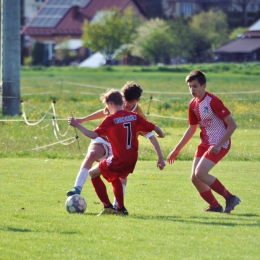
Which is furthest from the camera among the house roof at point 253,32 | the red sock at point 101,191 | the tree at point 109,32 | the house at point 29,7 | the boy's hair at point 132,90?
the house at point 29,7

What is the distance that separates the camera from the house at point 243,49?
89.9 m

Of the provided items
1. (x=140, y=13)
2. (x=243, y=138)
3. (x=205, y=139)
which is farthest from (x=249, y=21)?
(x=205, y=139)

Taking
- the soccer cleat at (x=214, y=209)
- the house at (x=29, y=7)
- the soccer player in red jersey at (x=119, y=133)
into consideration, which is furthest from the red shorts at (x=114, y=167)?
Result: the house at (x=29, y=7)

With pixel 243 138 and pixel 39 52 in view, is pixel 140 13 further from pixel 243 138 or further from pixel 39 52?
pixel 243 138

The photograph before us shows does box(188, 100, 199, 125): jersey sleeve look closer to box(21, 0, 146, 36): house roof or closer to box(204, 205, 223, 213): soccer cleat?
box(204, 205, 223, 213): soccer cleat

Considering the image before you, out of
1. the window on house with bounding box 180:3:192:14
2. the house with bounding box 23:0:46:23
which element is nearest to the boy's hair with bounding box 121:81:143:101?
the window on house with bounding box 180:3:192:14

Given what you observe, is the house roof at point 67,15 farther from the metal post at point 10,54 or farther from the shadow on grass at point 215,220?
the shadow on grass at point 215,220

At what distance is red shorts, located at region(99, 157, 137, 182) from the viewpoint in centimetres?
943

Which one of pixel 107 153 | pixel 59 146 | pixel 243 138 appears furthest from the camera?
pixel 243 138

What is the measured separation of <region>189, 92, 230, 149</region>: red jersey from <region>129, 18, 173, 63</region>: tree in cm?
8403

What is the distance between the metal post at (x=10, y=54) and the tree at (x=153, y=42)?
6810cm

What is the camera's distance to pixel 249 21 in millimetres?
108812

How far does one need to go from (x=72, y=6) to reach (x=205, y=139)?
3966 inches

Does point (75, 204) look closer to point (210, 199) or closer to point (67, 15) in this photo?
point (210, 199)
